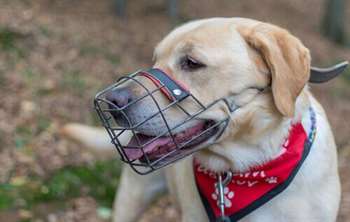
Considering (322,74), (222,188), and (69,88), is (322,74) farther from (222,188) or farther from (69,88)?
(69,88)

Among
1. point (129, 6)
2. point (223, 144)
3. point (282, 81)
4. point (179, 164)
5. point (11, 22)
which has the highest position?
point (282, 81)

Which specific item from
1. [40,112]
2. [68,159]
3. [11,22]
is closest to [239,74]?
[68,159]

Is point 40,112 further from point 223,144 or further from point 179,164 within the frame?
point 223,144

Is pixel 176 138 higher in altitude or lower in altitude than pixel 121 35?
higher

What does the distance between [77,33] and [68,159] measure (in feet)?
7.76

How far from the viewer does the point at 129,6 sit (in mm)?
8695

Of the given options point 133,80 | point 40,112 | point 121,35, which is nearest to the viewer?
point 133,80

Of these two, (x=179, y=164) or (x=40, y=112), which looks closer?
(x=179, y=164)

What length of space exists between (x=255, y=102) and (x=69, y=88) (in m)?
3.40

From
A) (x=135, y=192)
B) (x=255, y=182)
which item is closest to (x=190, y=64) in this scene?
(x=255, y=182)

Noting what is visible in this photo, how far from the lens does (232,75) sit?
2705mm

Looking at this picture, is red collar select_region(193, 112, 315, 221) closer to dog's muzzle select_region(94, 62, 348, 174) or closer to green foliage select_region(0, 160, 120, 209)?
dog's muzzle select_region(94, 62, 348, 174)

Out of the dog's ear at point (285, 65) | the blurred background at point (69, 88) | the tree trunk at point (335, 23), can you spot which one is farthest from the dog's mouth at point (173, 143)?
the tree trunk at point (335, 23)

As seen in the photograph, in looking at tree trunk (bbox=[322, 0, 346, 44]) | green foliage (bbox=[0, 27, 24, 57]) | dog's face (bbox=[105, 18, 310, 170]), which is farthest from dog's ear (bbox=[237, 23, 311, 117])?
tree trunk (bbox=[322, 0, 346, 44])
